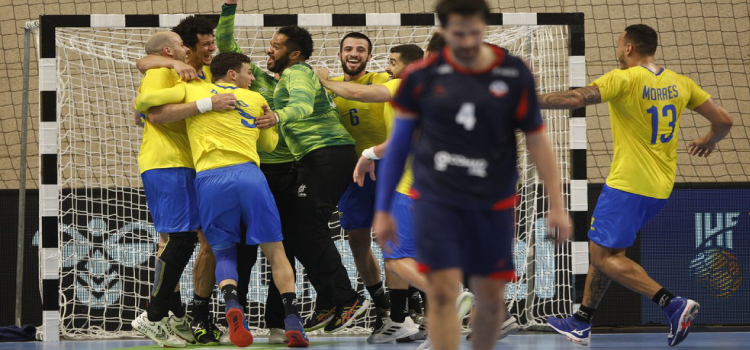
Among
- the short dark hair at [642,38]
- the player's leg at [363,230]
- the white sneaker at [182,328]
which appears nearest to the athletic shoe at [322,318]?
the player's leg at [363,230]

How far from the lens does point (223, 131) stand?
19.6 feet

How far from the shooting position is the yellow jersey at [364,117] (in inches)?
271

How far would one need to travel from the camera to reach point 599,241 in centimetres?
638

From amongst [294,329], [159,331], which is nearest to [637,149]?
[294,329]

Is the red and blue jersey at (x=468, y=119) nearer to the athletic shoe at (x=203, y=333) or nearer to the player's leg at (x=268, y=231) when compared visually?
the player's leg at (x=268, y=231)

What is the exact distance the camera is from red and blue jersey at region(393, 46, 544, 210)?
11.7 ft

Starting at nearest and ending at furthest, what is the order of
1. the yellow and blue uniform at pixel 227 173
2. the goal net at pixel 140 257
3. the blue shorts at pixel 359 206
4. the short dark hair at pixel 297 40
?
the yellow and blue uniform at pixel 227 173 < the short dark hair at pixel 297 40 < the blue shorts at pixel 359 206 < the goal net at pixel 140 257

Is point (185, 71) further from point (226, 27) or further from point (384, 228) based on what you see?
point (384, 228)

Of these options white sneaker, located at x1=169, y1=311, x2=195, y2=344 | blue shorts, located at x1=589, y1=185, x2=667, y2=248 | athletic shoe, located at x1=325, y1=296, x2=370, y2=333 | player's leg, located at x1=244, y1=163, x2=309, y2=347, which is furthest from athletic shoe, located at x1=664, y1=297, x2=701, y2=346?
white sneaker, located at x1=169, y1=311, x2=195, y2=344

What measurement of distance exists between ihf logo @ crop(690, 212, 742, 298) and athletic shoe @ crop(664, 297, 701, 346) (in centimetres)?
283

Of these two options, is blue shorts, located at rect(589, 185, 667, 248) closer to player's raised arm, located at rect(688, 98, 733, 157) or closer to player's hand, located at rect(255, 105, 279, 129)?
player's raised arm, located at rect(688, 98, 733, 157)

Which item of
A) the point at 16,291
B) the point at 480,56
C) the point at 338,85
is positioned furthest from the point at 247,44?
the point at 480,56

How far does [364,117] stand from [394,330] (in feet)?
5.50

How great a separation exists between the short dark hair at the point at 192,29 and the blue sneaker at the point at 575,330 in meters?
3.44
